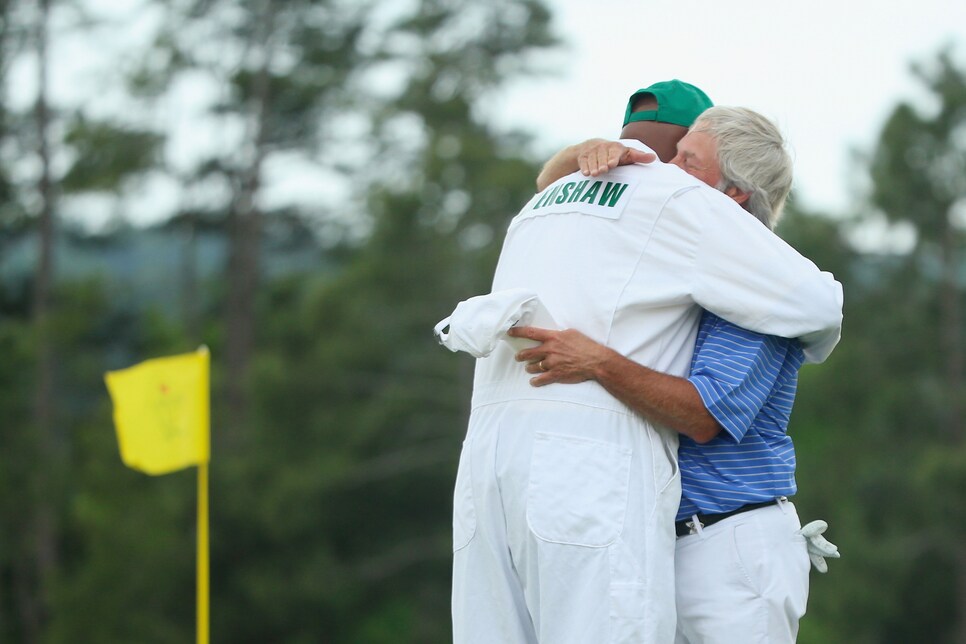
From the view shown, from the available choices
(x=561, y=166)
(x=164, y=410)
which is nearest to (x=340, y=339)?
(x=164, y=410)

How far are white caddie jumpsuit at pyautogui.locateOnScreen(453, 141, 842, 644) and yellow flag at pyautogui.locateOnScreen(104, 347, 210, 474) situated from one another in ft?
14.1

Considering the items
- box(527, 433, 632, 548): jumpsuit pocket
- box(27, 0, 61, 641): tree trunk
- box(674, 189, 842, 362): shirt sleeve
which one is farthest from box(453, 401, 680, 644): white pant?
box(27, 0, 61, 641): tree trunk

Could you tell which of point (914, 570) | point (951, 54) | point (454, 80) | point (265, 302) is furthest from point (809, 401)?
point (265, 302)

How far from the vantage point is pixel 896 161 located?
18625mm

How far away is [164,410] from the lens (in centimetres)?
679

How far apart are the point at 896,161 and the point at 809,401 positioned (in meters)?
3.73

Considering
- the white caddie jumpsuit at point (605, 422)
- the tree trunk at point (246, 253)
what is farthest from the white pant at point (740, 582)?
the tree trunk at point (246, 253)

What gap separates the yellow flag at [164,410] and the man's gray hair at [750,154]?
14.3ft

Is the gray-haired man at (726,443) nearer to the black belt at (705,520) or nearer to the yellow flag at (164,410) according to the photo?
the black belt at (705,520)

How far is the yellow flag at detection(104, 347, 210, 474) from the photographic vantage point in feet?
22.0

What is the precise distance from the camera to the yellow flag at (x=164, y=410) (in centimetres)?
670

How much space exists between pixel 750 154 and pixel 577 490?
2.56 feet

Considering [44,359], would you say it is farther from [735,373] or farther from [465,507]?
[735,373]

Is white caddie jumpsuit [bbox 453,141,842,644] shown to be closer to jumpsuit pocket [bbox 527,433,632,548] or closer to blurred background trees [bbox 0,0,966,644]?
jumpsuit pocket [bbox 527,433,632,548]
